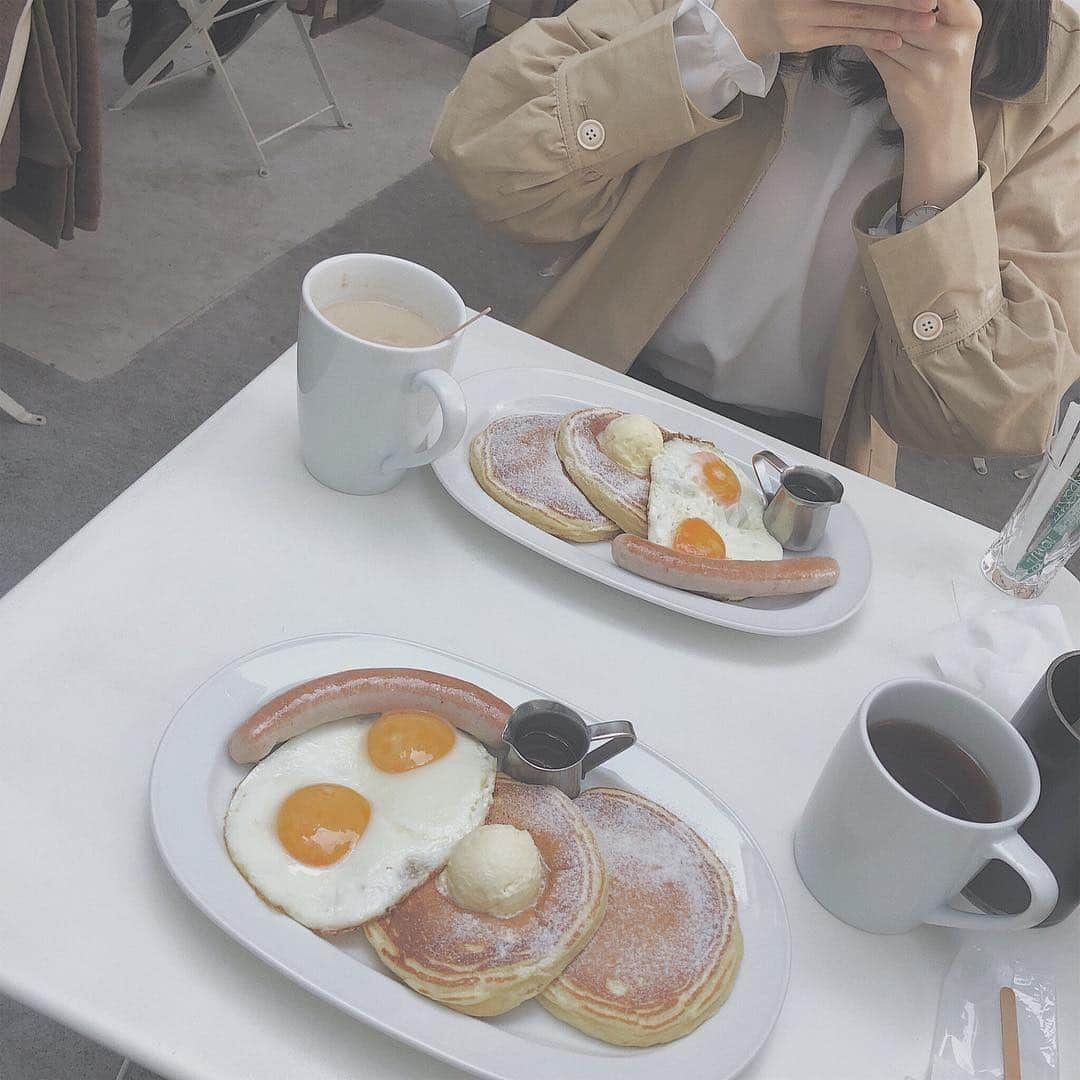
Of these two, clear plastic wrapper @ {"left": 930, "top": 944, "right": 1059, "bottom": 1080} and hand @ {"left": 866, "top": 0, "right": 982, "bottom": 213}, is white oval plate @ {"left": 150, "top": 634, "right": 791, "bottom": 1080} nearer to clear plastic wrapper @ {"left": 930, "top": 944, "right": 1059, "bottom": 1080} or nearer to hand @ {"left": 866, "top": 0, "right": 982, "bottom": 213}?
clear plastic wrapper @ {"left": 930, "top": 944, "right": 1059, "bottom": 1080}

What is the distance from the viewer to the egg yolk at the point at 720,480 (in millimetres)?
1072

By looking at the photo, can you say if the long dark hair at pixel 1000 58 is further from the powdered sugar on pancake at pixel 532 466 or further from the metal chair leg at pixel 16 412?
the metal chair leg at pixel 16 412

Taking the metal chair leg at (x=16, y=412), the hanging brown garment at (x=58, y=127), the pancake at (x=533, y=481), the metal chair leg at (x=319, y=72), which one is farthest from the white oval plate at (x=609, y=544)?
the metal chair leg at (x=319, y=72)

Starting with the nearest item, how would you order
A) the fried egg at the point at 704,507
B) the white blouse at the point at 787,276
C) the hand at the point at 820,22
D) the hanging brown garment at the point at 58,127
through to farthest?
1. the fried egg at the point at 704,507
2. the hand at the point at 820,22
3. the white blouse at the point at 787,276
4. the hanging brown garment at the point at 58,127

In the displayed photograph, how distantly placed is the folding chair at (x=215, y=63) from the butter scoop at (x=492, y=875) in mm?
3213

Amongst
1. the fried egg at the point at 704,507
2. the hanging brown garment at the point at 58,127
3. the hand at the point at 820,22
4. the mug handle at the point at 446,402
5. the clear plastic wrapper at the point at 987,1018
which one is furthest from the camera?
the hanging brown garment at the point at 58,127

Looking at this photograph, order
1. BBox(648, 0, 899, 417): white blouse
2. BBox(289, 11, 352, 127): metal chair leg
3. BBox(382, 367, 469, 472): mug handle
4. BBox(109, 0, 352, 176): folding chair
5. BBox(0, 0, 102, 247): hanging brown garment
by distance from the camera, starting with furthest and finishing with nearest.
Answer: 1. BBox(289, 11, 352, 127): metal chair leg
2. BBox(109, 0, 352, 176): folding chair
3. BBox(0, 0, 102, 247): hanging brown garment
4. BBox(648, 0, 899, 417): white blouse
5. BBox(382, 367, 469, 472): mug handle

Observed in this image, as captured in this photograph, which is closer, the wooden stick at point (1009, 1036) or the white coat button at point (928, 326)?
the wooden stick at point (1009, 1036)

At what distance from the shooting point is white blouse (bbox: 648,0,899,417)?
59.6 inches

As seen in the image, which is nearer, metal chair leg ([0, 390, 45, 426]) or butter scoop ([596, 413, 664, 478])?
butter scoop ([596, 413, 664, 478])

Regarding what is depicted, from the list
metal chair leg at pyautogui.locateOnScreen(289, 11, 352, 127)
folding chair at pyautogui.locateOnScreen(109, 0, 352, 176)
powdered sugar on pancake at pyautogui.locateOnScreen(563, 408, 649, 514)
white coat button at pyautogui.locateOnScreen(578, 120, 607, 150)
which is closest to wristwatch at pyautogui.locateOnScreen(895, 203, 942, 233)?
white coat button at pyautogui.locateOnScreen(578, 120, 607, 150)

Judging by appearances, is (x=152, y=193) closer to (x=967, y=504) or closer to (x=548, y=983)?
(x=967, y=504)

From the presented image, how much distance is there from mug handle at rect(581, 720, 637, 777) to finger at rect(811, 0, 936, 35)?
86 cm

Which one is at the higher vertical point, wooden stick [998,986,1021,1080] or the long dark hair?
the long dark hair
